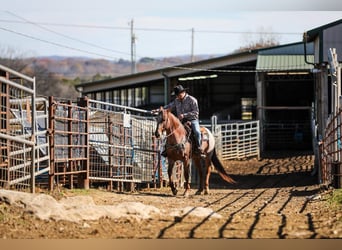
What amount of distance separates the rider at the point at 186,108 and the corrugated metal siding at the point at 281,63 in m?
13.2

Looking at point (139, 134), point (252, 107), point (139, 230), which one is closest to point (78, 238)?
point (139, 230)

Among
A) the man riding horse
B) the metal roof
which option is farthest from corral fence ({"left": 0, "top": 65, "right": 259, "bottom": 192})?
the metal roof

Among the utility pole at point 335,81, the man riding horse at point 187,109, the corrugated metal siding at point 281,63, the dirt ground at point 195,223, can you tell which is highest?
the corrugated metal siding at point 281,63

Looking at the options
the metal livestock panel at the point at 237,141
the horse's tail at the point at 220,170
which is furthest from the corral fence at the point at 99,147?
the metal livestock panel at the point at 237,141

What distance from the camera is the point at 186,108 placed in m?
11.0

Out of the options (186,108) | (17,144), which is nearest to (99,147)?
(186,108)

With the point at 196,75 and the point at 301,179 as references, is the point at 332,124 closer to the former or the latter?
the point at 301,179

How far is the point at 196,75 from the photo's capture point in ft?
94.9

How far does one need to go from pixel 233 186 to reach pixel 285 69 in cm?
1060

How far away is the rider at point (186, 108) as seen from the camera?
10867mm

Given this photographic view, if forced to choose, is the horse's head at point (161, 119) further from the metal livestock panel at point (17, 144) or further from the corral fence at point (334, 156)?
the corral fence at point (334, 156)

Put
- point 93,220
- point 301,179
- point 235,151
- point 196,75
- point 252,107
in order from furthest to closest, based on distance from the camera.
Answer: point 252,107 → point 196,75 → point 235,151 → point 301,179 → point 93,220

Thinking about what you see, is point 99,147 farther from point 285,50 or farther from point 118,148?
point 285,50

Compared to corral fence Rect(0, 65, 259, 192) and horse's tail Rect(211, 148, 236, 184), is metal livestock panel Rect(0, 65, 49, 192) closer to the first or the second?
corral fence Rect(0, 65, 259, 192)
